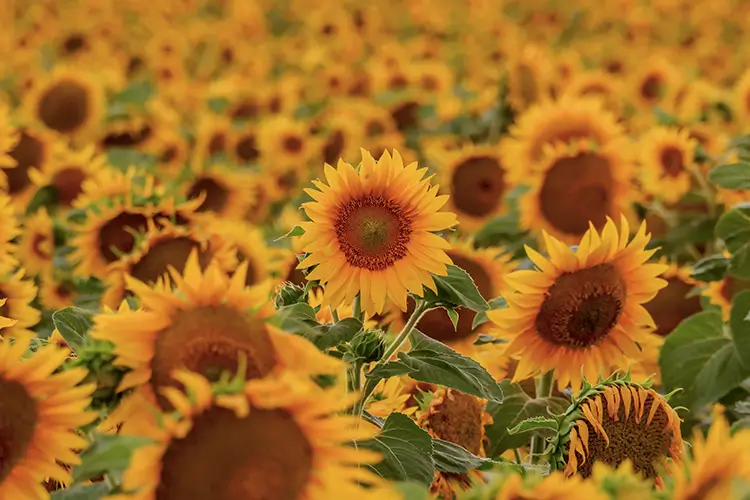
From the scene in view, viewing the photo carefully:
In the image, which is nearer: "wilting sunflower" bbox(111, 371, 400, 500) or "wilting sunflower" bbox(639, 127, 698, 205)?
"wilting sunflower" bbox(111, 371, 400, 500)

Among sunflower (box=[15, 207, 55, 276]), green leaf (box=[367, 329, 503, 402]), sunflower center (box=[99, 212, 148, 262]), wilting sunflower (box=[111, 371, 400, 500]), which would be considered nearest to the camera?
wilting sunflower (box=[111, 371, 400, 500])

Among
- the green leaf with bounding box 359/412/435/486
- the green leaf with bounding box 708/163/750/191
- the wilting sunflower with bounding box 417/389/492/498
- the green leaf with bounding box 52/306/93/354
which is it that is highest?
the green leaf with bounding box 708/163/750/191

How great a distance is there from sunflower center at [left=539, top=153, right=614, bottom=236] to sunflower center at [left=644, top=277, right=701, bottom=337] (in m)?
0.53

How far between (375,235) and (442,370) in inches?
8.8

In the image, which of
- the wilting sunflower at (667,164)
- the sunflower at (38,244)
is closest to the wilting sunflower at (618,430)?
the wilting sunflower at (667,164)

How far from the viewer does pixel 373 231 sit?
1542 mm

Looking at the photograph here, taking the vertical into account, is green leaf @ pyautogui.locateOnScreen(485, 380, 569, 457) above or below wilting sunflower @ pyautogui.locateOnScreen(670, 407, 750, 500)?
below

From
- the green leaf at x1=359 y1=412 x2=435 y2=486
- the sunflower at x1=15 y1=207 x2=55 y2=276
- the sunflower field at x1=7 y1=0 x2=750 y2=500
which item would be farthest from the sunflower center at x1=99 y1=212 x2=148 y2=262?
the green leaf at x1=359 y1=412 x2=435 y2=486

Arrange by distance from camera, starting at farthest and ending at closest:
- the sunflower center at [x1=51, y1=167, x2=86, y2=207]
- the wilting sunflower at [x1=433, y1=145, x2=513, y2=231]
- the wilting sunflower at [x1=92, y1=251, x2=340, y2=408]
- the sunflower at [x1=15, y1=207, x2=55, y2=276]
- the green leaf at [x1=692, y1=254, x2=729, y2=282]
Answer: the wilting sunflower at [x1=433, y1=145, x2=513, y2=231] < the sunflower center at [x1=51, y1=167, x2=86, y2=207] < the sunflower at [x1=15, y1=207, x2=55, y2=276] < the green leaf at [x1=692, y1=254, x2=729, y2=282] < the wilting sunflower at [x1=92, y1=251, x2=340, y2=408]

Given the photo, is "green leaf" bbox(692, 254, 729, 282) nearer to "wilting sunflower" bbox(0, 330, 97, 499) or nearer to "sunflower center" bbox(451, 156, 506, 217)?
"sunflower center" bbox(451, 156, 506, 217)

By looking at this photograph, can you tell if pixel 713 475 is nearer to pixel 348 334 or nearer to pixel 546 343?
pixel 348 334

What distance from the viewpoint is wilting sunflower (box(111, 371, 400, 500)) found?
96 cm

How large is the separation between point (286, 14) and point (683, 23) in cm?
298

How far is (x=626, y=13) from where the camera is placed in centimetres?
794
